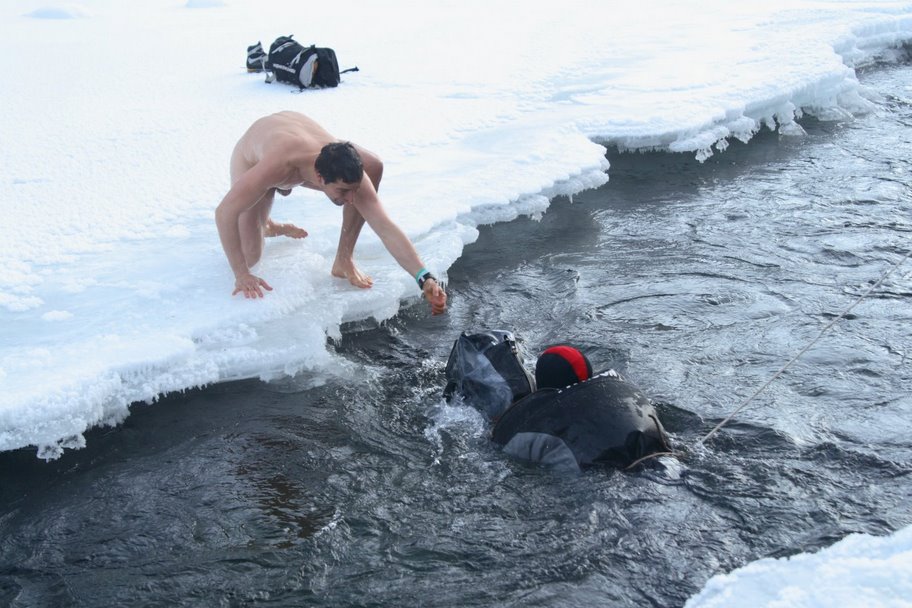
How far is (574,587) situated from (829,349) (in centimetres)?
232

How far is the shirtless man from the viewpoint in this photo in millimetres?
4598

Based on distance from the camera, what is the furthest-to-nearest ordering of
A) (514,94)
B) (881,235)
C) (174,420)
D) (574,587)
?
(514,94) < (881,235) < (174,420) < (574,587)

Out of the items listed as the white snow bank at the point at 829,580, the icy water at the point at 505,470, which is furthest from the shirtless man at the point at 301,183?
the white snow bank at the point at 829,580

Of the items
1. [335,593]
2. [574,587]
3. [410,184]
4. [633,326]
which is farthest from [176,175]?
[574,587]

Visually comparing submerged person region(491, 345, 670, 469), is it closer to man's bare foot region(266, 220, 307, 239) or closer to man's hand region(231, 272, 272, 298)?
man's hand region(231, 272, 272, 298)

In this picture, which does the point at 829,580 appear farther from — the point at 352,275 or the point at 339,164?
the point at 352,275

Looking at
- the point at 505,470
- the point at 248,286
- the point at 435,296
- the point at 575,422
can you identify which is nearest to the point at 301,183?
the point at 248,286

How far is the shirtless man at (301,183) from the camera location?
15.1 feet

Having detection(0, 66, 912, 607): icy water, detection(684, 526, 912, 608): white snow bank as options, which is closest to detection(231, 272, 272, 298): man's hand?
detection(0, 66, 912, 607): icy water

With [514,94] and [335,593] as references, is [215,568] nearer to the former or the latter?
[335,593]

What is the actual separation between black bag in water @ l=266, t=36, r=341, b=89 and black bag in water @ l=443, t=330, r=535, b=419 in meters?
5.42

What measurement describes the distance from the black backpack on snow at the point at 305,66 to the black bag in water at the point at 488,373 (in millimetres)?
5420

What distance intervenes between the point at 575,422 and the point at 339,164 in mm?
1762

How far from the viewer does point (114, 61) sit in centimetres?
1037
